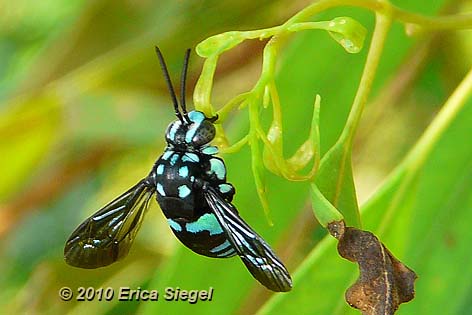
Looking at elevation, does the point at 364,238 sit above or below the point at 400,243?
above

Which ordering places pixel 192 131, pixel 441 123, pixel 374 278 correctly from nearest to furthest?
pixel 374 278 < pixel 192 131 < pixel 441 123

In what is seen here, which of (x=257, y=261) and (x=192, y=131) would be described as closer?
(x=257, y=261)

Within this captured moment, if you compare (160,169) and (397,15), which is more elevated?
(397,15)

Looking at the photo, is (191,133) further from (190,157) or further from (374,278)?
(374,278)

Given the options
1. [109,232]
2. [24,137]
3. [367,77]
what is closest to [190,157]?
[109,232]

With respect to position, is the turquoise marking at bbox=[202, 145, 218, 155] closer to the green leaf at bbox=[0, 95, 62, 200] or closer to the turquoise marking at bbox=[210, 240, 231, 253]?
the turquoise marking at bbox=[210, 240, 231, 253]

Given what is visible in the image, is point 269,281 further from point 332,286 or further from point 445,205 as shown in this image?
point 445,205

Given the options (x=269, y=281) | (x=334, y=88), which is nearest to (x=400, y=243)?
(x=334, y=88)
